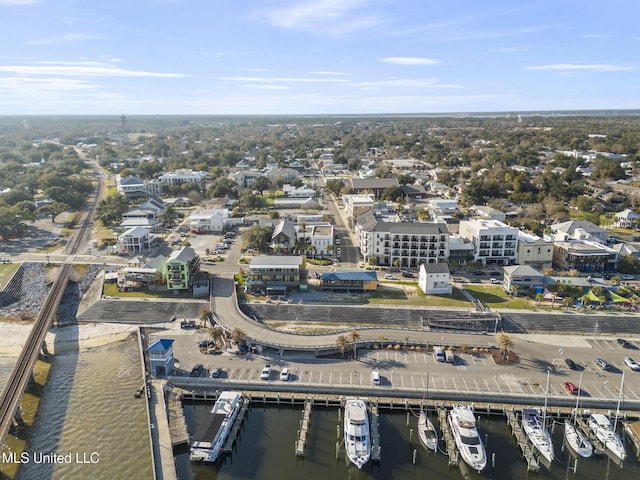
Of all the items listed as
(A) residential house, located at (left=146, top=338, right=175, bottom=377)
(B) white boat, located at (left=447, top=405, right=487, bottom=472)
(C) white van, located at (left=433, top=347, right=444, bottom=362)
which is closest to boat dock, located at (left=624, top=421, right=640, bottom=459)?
(B) white boat, located at (left=447, top=405, right=487, bottom=472)

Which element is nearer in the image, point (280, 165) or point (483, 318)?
point (483, 318)

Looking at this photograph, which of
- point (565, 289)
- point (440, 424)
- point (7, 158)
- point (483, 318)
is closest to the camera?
point (440, 424)

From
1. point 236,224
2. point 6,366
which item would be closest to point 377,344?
point 6,366

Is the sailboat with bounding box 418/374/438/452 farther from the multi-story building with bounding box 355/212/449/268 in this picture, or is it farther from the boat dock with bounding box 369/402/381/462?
the multi-story building with bounding box 355/212/449/268

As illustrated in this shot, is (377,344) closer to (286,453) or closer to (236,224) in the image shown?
(286,453)

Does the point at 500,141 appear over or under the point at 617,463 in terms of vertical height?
over

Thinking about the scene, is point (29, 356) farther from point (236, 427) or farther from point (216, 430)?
point (236, 427)

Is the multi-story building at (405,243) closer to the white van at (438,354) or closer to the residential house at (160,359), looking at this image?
the white van at (438,354)
